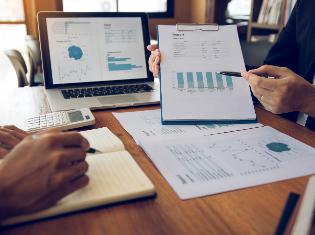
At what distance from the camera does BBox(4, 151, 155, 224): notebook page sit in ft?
1.77

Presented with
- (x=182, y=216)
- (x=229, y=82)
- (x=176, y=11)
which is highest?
(x=176, y=11)

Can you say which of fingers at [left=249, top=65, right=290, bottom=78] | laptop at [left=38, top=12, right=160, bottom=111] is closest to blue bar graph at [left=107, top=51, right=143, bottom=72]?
laptop at [left=38, top=12, right=160, bottom=111]

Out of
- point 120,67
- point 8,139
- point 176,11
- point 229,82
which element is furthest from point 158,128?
point 176,11

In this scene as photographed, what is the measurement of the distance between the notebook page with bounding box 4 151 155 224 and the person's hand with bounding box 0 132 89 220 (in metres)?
0.01

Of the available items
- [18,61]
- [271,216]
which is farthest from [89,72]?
[18,61]

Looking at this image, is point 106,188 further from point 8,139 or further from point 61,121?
point 61,121

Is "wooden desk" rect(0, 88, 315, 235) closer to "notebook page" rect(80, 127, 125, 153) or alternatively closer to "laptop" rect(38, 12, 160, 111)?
"notebook page" rect(80, 127, 125, 153)

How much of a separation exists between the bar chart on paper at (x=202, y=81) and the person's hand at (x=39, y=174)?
507 mm

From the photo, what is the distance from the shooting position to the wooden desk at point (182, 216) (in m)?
0.52

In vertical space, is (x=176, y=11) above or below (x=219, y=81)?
above

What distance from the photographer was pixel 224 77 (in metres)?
1.05

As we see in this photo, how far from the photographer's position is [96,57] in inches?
54.1

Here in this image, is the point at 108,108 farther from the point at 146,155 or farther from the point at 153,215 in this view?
the point at 153,215

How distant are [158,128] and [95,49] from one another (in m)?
0.58
